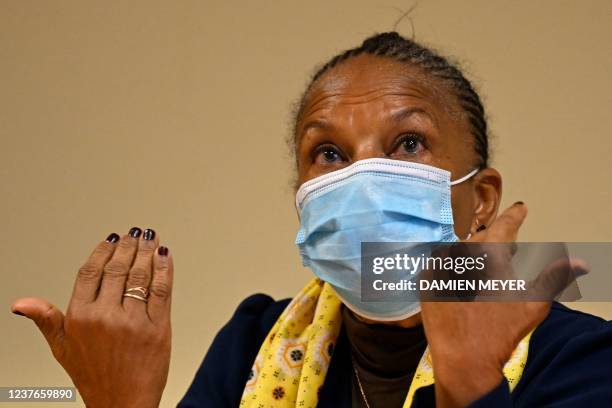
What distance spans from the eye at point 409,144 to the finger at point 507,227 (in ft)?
1.55

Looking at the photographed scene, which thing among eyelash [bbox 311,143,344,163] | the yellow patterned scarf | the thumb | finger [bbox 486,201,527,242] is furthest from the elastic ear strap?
the thumb

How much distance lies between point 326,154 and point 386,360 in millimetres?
449

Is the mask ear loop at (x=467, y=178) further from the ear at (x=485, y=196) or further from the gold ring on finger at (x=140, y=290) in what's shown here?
the gold ring on finger at (x=140, y=290)

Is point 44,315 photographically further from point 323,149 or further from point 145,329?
point 323,149

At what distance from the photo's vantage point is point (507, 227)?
1085 millimetres

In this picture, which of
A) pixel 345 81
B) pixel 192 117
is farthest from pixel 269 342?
pixel 192 117

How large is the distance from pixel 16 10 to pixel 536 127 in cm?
178

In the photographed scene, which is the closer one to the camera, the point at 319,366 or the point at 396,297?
the point at 396,297

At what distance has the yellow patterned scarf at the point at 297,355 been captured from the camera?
5.26 ft

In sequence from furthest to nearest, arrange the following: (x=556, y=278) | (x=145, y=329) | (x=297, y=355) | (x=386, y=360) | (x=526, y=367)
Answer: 1. (x=297, y=355)
2. (x=386, y=360)
3. (x=526, y=367)
4. (x=145, y=329)
5. (x=556, y=278)

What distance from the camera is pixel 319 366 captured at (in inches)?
64.2

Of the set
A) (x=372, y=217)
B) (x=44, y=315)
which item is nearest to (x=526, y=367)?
(x=372, y=217)

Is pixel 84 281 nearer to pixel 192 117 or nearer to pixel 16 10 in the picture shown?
pixel 192 117

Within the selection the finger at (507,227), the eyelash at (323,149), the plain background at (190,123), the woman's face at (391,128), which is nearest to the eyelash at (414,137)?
the woman's face at (391,128)
